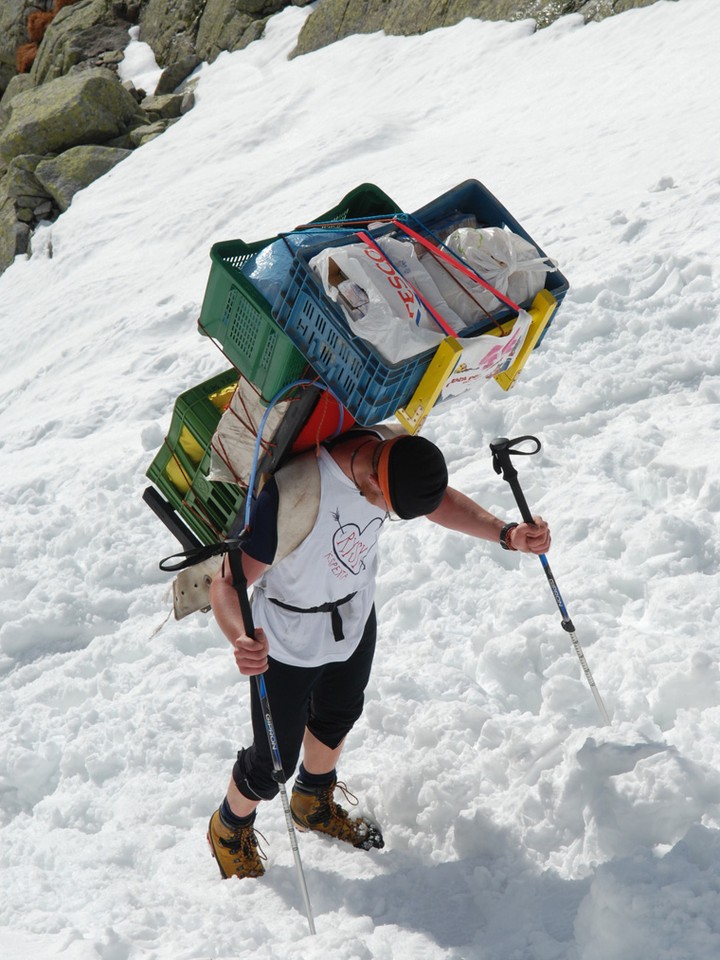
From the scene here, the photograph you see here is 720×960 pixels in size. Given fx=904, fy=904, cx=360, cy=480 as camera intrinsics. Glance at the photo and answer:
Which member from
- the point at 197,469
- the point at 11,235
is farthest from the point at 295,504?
the point at 11,235

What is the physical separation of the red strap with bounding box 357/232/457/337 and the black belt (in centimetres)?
124

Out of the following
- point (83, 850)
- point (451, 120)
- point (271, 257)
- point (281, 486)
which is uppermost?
point (271, 257)

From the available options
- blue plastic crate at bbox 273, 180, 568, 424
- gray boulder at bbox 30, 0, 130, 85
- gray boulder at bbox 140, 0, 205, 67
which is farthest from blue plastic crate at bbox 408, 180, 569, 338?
gray boulder at bbox 30, 0, 130, 85

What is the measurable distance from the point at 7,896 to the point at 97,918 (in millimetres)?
573

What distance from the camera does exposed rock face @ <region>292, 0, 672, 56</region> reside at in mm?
13969

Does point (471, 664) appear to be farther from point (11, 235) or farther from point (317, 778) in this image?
point (11, 235)

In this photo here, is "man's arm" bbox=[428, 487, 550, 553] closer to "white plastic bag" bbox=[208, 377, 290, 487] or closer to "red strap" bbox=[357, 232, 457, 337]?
"white plastic bag" bbox=[208, 377, 290, 487]

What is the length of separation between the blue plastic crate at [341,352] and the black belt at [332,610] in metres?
0.91

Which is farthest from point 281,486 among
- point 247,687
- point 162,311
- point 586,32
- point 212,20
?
point 212,20

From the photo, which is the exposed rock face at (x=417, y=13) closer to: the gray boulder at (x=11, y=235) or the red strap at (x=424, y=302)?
the gray boulder at (x=11, y=235)

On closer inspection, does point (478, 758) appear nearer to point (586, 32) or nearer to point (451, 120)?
point (451, 120)

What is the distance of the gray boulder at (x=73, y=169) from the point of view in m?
16.5

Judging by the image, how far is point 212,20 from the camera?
65.9 feet

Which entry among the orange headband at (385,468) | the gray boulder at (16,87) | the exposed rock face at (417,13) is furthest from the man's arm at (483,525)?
the gray boulder at (16,87)
